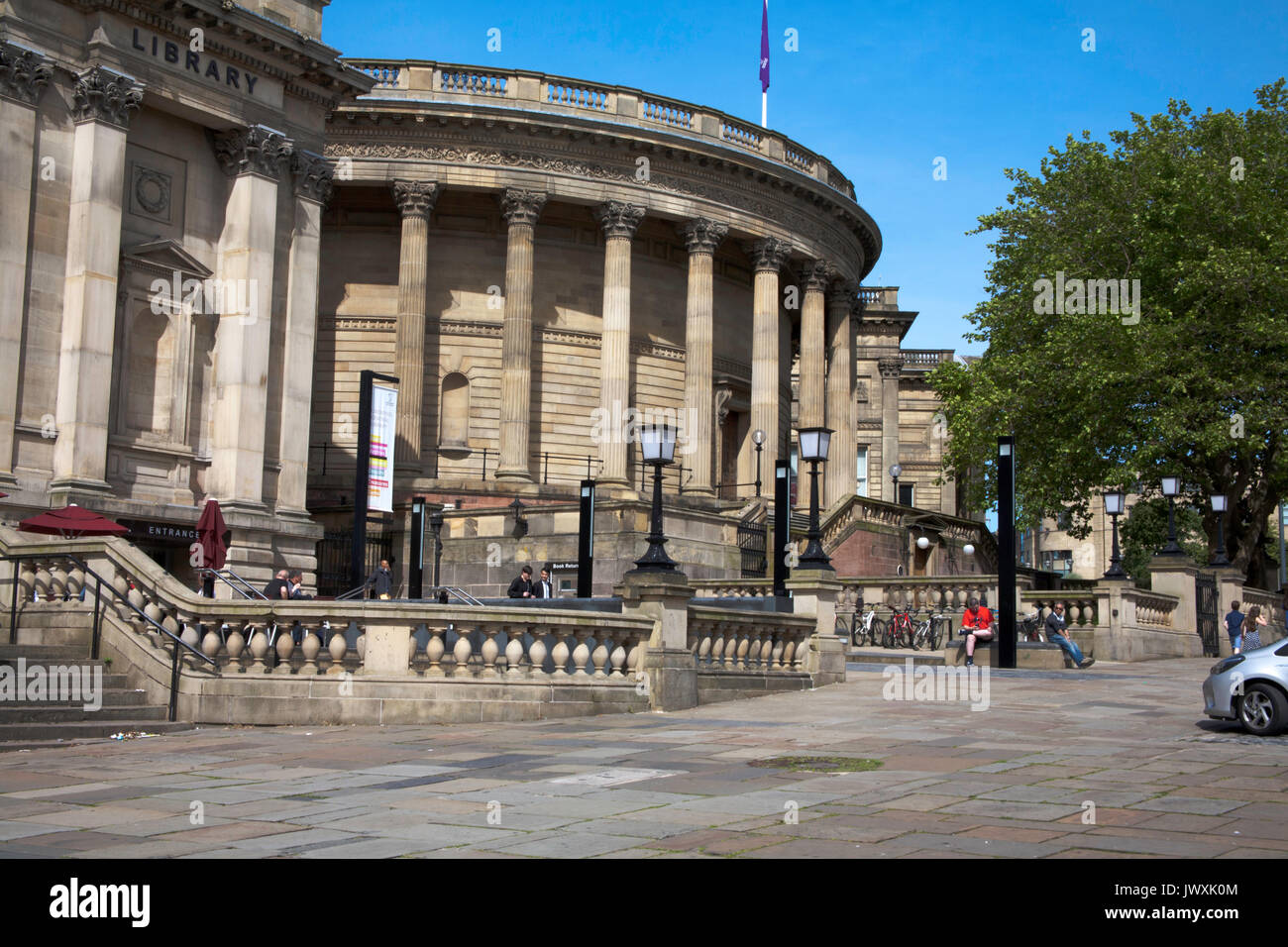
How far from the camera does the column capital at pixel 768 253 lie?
51.3 metres

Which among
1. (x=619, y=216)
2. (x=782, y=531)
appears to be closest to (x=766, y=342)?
(x=619, y=216)

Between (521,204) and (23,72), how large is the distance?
20.7 metres

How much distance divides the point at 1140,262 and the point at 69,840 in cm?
4215

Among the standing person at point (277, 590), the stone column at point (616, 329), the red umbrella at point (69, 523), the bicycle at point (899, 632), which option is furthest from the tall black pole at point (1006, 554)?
the stone column at point (616, 329)

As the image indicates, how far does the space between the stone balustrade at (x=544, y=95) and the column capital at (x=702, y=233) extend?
303 centimetres

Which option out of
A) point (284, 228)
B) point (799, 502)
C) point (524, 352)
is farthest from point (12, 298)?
point (799, 502)

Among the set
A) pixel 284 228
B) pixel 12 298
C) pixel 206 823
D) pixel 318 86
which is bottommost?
pixel 206 823

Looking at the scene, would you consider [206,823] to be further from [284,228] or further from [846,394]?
[846,394]

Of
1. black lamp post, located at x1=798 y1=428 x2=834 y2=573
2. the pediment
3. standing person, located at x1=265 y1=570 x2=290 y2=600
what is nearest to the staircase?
standing person, located at x1=265 y1=570 x2=290 y2=600

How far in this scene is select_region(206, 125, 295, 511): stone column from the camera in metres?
32.5

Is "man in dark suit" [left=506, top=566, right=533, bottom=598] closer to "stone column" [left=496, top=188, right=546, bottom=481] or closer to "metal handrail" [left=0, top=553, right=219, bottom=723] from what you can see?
"metal handrail" [left=0, top=553, right=219, bottom=723]

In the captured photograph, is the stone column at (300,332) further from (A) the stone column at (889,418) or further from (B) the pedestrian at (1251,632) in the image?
(A) the stone column at (889,418)

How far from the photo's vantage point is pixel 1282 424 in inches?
1594
